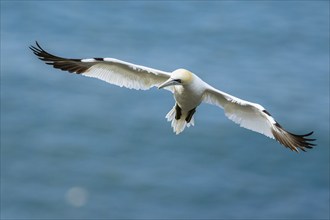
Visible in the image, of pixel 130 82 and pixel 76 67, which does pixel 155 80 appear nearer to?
pixel 130 82

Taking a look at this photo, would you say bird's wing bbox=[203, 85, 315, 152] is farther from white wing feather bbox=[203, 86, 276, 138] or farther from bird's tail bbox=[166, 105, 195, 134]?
bird's tail bbox=[166, 105, 195, 134]

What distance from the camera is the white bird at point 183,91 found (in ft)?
46.1

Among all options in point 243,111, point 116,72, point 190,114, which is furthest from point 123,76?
point 243,111

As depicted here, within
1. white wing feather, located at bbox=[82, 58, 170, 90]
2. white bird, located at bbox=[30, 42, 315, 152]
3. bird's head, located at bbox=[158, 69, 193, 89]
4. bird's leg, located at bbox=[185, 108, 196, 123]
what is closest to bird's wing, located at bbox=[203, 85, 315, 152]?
white bird, located at bbox=[30, 42, 315, 152]

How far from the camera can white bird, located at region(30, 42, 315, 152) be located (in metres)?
14.1

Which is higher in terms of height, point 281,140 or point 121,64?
point 121,64

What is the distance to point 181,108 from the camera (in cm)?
1453

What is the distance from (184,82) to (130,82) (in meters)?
1.74

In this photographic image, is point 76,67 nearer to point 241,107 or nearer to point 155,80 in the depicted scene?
point 155,80

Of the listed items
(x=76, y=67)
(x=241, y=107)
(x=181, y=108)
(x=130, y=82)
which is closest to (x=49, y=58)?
(x=76, y=67)

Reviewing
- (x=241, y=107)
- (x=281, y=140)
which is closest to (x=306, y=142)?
(x=281, y=140)

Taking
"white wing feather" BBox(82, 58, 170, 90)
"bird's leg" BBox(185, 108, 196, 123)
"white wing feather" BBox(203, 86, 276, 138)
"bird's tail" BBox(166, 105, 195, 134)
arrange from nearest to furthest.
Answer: "white wing feather" BBox(203, 86, 276, 138)
"bird's leg" BBox(185, 108, 196, 123)
"bird's tail" BBox(166, 105, 195, 134)
"white wing feather" BBox(82, 58, 170, 90)

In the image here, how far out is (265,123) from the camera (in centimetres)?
1478

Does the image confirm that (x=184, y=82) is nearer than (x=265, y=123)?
Yes
